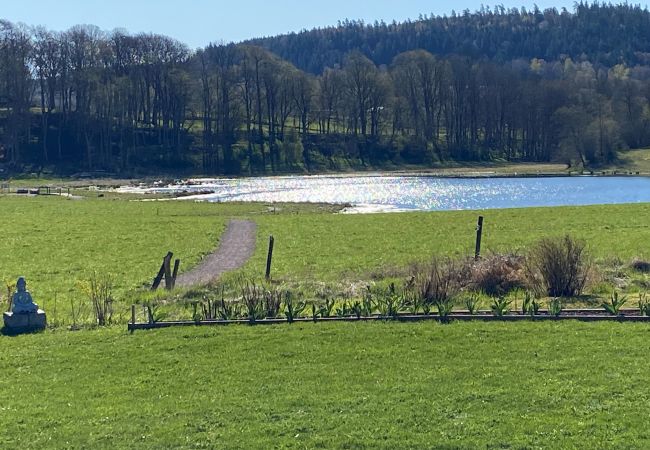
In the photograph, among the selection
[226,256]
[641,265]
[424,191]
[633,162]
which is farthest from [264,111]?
[641,265]

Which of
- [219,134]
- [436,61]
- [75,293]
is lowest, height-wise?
[75,293]

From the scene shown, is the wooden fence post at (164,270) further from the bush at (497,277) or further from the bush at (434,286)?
the bush at (497,277)

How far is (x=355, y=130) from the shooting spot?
436 feet

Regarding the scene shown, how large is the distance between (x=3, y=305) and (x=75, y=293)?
290cm

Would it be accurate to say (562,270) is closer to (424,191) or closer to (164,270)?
(164,270)

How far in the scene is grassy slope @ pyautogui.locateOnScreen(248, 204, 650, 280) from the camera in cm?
2714

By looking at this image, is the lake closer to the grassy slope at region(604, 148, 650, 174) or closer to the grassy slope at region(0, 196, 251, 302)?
the grassy slope at region(604, 148, 650, 174)

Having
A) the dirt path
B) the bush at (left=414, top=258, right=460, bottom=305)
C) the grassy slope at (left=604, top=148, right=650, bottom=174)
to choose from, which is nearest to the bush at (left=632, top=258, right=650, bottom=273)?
the bush at (left=414, top=258, right=460, bottom=305)

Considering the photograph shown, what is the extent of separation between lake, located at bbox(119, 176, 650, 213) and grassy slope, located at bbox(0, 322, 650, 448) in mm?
44860

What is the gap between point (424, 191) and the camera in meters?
80.5

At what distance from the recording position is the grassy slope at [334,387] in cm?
920

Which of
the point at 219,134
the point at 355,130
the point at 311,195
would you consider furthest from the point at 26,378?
the point at 355,130

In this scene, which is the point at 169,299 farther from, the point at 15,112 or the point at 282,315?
the point at 15,112

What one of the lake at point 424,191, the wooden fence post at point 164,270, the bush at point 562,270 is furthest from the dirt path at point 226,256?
the lake at point 424,191
